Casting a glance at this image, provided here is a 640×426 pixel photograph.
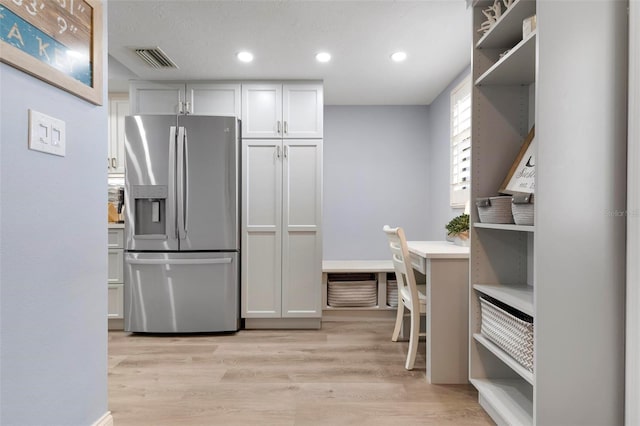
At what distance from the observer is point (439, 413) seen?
6.48 feet

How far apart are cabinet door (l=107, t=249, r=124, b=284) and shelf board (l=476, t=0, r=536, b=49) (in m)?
3.15

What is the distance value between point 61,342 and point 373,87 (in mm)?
3216

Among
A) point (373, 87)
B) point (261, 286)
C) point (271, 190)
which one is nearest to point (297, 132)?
point (271, 190)

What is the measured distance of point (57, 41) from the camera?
4.33 ft

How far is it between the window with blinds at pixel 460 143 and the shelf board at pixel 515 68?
3.72ft

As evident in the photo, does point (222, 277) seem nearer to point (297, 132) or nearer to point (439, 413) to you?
point (297, 132)

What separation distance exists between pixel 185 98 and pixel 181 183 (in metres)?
0.86

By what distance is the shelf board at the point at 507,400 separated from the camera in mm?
1695

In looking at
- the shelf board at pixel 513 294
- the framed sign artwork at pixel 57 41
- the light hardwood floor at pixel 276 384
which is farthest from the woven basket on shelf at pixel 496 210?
the framed sign artwork at pixel 57 41

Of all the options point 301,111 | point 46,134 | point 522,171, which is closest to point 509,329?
point 522,171

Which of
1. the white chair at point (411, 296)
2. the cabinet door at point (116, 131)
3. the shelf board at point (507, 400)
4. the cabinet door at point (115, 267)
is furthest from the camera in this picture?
the cabinet door at point (116, 131)

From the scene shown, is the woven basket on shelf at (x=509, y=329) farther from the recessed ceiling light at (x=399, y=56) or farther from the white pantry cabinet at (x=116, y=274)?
the white pantry cabinet at (x=116, y=274)

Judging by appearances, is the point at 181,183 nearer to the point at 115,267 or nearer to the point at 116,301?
the point at 115,267

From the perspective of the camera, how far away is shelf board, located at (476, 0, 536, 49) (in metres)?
1.66
